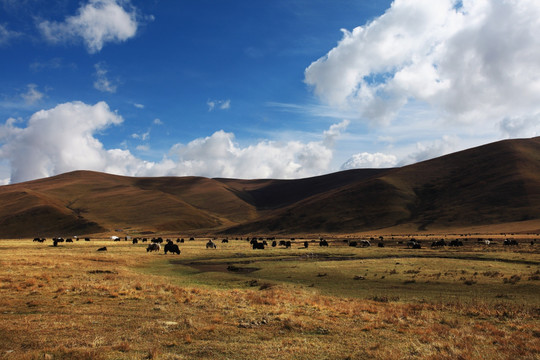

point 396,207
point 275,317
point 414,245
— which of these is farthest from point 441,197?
point 275,317

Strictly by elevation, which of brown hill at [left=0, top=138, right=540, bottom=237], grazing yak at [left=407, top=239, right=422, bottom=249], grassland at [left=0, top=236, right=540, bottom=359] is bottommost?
grazing yak at [left=407, top=239, right=422, bottom=249]

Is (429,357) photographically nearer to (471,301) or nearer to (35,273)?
(471,301)

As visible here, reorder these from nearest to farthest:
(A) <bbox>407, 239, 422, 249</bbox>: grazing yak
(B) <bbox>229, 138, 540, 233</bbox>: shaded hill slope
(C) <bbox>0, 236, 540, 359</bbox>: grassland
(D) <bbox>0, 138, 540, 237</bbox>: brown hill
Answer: (C) <bbox>0, 236, 540, 359</bbox>: grassland → (A) <bbox>407, 239, 422, 249</bbox>: grazing yak → (B) <bbox>229, 138, 540, 233</bbox>: shaded hill slope → (D) <bbox>0, 138, 540, 237</bbox>: brown hill

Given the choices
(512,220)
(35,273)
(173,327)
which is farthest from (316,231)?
(173,327)

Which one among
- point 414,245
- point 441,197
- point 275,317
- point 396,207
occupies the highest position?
point 441,197

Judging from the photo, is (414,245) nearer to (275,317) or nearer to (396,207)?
(275,317)

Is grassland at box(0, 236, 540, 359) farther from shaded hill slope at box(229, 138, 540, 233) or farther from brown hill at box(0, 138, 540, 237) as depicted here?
shaded hill slope at box(229, 138, 540, 233)

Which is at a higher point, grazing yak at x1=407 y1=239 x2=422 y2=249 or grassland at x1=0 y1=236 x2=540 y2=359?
grassland at x1=0 y1=236 x2=540 y2=359

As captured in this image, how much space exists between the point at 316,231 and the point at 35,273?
401 feet

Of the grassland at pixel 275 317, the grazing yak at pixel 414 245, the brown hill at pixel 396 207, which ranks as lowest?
the grazing yak at pixel 414 245

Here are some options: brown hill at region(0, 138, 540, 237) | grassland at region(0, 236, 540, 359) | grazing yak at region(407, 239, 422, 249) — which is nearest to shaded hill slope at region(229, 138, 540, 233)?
brown hill at region(0, 138, 540, 237)

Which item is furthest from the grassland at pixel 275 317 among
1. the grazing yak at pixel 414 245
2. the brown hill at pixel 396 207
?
the brown hill at pixel 396 207

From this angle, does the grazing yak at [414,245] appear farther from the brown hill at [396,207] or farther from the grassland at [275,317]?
the brown hill at [396,207]

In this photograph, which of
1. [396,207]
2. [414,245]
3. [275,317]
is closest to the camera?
[275,317]
